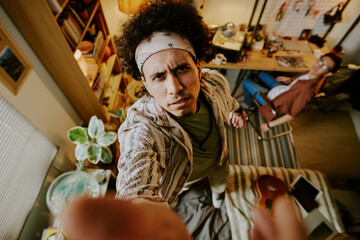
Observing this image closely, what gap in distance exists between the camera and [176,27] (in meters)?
1.02

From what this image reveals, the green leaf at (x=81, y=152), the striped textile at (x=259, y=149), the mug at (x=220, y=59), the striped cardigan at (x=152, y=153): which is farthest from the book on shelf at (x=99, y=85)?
the striped textile at (x=259, y=149)

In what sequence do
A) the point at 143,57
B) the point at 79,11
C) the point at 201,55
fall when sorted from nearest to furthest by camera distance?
1. the point at 143,57
2. the point at 201,55
3. the point at 79,11

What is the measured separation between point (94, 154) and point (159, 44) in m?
0.99

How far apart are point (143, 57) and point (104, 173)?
103 cm

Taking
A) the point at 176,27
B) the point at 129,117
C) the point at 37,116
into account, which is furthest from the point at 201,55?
the point at 37,116

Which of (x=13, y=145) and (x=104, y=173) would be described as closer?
(x=13, y=145)

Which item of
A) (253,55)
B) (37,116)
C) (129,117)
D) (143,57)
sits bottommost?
(253,55)

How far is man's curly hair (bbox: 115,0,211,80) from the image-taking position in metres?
1.03

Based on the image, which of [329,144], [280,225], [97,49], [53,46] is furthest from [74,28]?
[329,144]

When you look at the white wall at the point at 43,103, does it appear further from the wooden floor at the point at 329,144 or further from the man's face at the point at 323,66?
the wooden floor at the point at 329,144

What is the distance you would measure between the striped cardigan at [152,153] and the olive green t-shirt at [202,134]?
0.19 feet

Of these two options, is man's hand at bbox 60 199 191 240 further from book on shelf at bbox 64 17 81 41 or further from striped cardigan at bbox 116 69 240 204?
book on shelf at bbox 64 17 81 41

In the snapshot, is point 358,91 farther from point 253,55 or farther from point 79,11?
point 79,11

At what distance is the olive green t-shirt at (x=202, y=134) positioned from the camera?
1.14 metres
